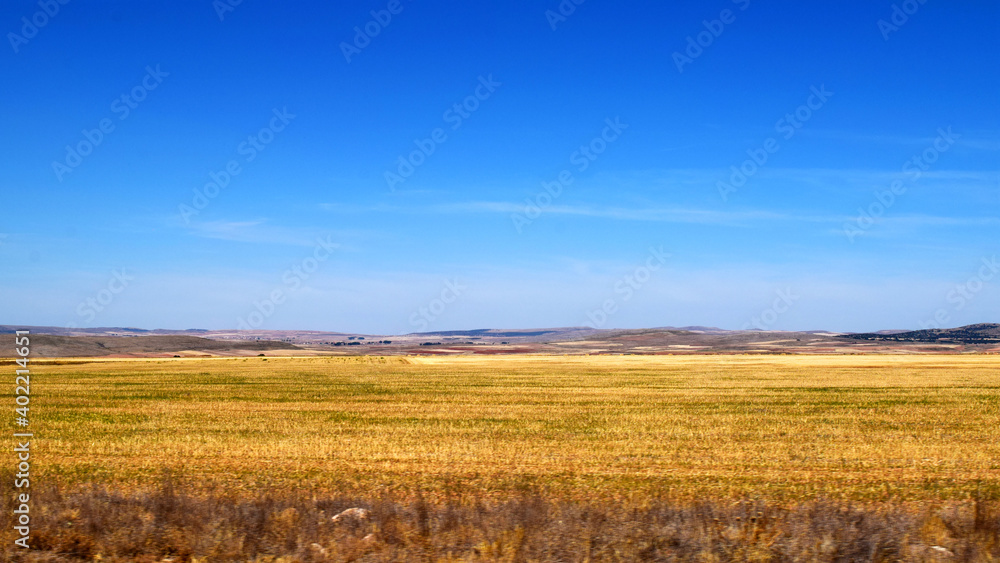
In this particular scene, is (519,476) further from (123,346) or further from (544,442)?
(123,346)

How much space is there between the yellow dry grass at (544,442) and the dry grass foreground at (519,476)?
103 millimetres

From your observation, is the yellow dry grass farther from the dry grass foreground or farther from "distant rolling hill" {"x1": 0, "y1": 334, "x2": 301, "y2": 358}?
"distant rolling hill" {"x1": 0, "y1": 334, "x2": 301, "y2": 358}

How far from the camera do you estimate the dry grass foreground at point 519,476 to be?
894 cm

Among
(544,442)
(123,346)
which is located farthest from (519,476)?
(123,346)

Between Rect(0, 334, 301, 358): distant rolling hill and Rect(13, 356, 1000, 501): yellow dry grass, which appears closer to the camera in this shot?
Rect(13, 356, 1000, 501): yellow dry grass

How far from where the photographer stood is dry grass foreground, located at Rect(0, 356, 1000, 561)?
8.94m

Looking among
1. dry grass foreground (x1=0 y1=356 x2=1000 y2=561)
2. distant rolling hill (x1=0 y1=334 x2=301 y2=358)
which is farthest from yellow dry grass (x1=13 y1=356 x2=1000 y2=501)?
distant rolling hill (x1=0 y1=334 x2=301 y2=358)

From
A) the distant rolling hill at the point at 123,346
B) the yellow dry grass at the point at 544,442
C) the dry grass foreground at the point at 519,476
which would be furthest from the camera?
the distant rolling hill at the point at 123,346

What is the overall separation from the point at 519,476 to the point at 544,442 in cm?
488

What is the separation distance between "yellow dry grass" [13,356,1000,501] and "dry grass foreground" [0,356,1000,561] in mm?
103

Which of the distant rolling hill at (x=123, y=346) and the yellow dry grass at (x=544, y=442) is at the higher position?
the distant rolling hill at (x=123, y=346)

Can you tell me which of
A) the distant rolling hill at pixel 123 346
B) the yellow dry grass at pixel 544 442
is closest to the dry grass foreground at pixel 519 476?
the yellow dry grass at pixel 544 442

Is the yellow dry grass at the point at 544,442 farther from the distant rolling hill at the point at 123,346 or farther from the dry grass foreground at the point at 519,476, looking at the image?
the distant rolling hill at the point at 123,346

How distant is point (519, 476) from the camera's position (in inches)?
587
